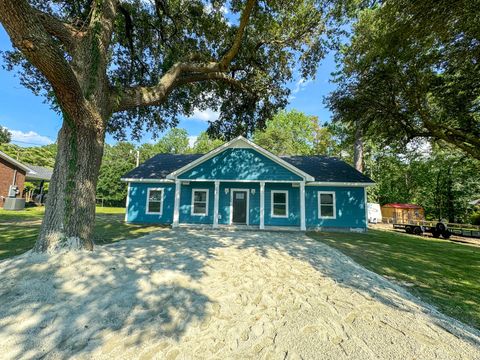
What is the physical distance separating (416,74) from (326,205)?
7.41m

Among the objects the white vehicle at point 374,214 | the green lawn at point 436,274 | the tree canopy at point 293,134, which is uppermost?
the tree canopy at point 293,134

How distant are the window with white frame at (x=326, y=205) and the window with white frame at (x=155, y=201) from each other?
31.2ft

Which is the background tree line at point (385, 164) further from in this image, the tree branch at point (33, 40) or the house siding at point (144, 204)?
the tree branch at point (33, 40)

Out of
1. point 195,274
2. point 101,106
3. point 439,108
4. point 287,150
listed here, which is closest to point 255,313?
point 195,274

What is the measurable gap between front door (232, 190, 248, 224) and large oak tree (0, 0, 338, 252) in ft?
12.5

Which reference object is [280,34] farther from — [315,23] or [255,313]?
[255,313]

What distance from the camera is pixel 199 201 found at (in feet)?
44.3

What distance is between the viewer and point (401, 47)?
8.66 metres

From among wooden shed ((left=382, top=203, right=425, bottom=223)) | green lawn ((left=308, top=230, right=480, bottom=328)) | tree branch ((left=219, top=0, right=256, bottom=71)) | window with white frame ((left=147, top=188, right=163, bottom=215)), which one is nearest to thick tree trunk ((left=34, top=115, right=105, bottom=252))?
tree branch ((left=219, top=0, right=256, bottom=71))

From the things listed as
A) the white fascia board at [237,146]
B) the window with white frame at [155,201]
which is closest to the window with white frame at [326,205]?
the white fascia board at [237,146]

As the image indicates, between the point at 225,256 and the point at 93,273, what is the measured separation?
2.99 m

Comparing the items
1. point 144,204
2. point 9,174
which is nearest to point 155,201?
point 144,204

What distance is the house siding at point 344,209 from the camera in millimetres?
13109

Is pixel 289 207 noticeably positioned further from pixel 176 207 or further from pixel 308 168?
pixel 176 207
